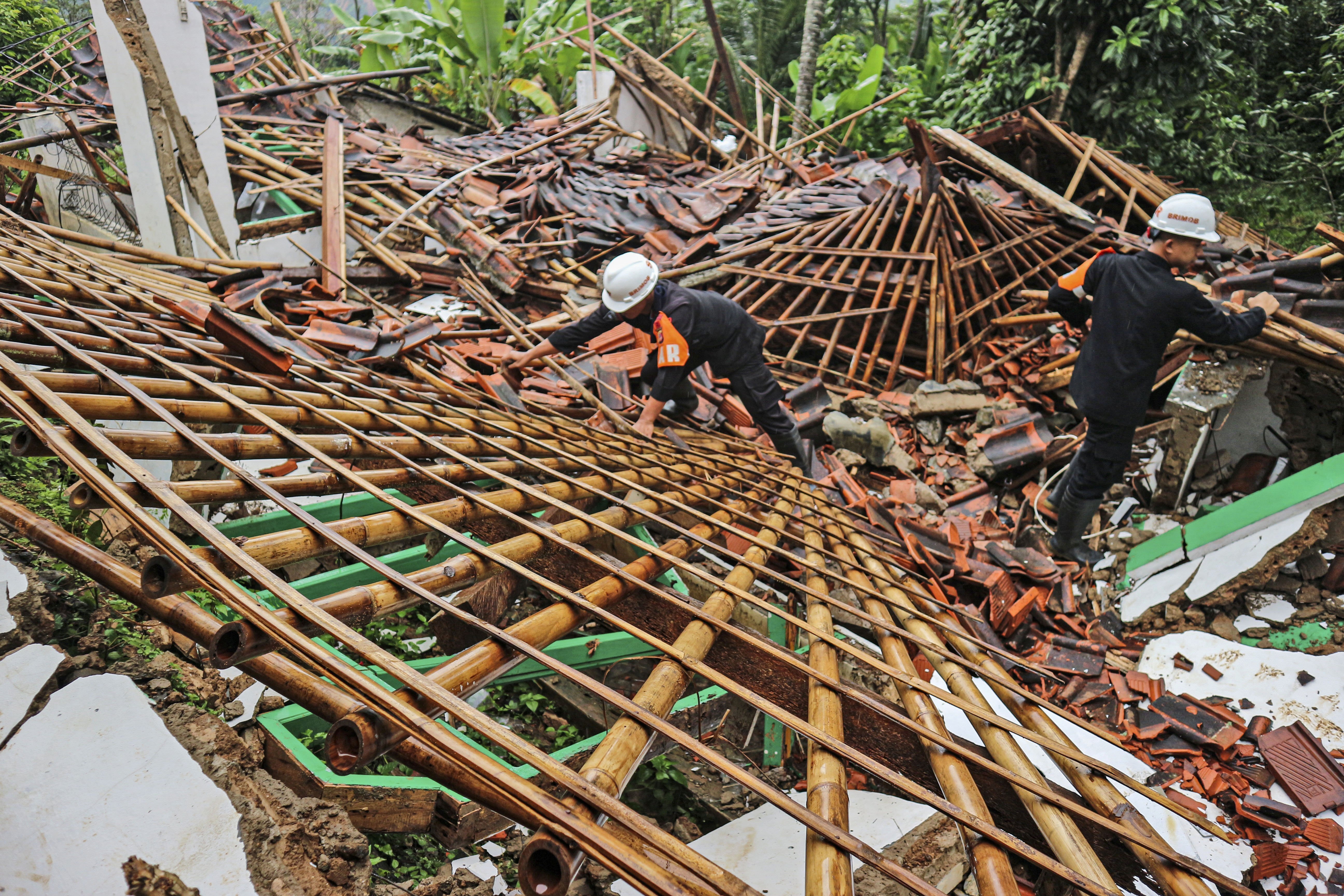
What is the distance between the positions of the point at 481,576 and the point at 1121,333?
367cm

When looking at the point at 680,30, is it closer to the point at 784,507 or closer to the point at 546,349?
the point at 546,349

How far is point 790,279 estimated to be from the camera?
20.8 ft

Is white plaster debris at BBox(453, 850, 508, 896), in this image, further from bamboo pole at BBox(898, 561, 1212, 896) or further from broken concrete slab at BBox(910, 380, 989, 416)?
broken concrete slab at BBox(910, 380, 989, 416)

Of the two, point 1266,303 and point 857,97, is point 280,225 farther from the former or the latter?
point 857,97

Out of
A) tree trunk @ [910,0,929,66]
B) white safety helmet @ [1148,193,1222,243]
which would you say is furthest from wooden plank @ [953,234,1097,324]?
tree trunk @ [910,0,929,66]

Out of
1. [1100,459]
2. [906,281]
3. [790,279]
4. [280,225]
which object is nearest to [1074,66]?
[906,281]

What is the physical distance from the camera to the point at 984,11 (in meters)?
10.4

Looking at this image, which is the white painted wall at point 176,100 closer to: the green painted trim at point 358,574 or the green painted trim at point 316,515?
the green painted trim at point 316,515

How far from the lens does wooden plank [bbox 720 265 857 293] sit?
6.28 metres

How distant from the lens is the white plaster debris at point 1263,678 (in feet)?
10.9

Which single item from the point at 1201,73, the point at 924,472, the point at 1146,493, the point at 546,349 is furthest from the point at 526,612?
the point at 1201,73

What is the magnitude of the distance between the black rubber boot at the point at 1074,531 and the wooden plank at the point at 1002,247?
232 centimetres

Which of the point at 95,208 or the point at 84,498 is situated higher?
the point at 84,498

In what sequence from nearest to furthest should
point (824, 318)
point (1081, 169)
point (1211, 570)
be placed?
point (1211, 570)
point (824, 318)
point (1081, 169)
